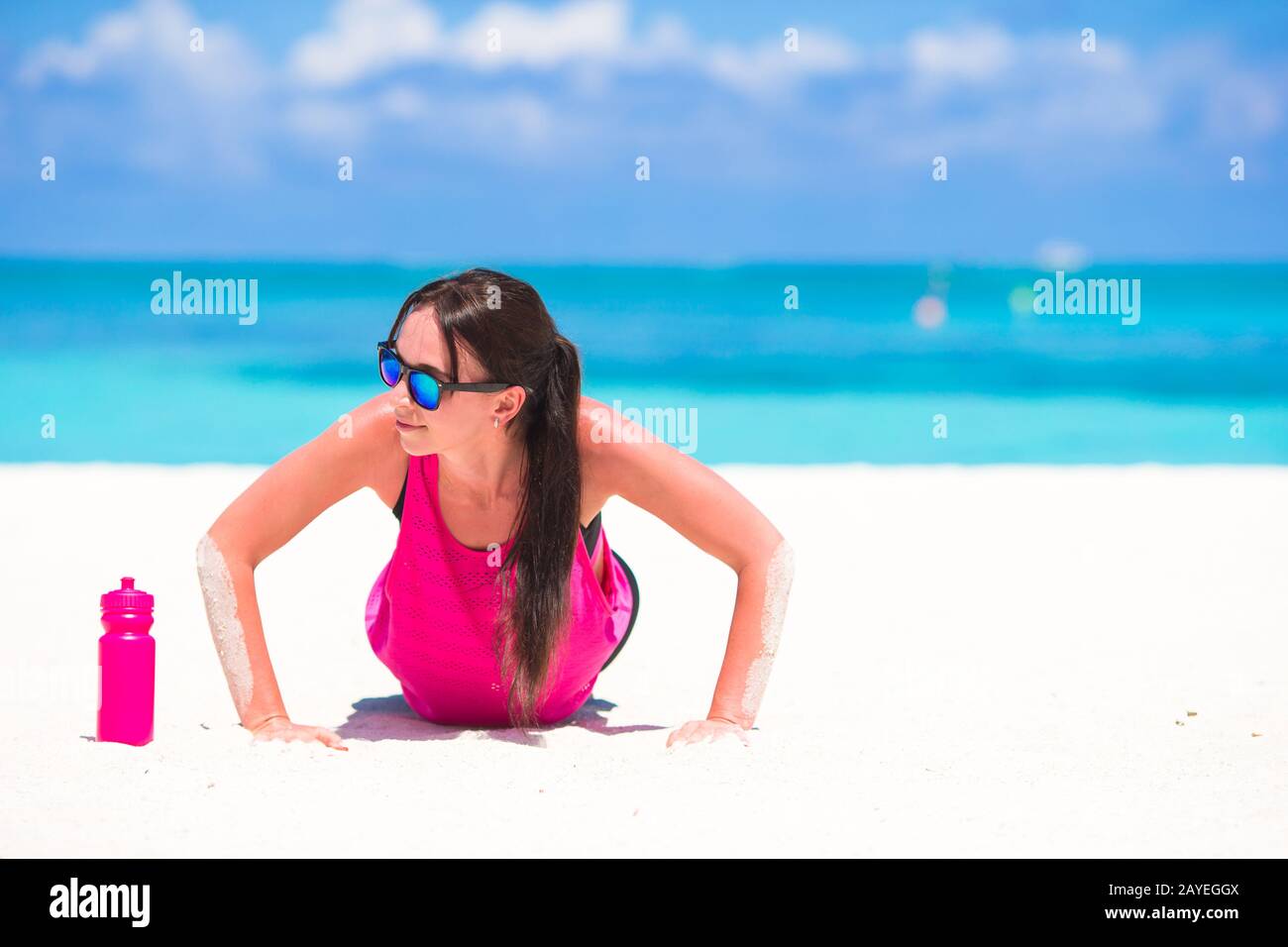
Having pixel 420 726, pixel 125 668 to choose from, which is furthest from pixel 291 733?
pixel 420 726

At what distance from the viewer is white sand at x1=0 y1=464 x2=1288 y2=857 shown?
235cm

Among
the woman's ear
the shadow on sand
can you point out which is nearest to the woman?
the woman's ear

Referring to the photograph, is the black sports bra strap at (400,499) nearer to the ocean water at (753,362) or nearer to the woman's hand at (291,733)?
the woman's hand at (291,733)

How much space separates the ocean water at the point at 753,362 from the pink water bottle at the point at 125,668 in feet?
26.7

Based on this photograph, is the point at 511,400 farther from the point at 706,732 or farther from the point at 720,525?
the point at 706,732

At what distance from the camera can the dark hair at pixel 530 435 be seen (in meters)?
2.76

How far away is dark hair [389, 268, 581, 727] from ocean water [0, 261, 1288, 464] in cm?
781

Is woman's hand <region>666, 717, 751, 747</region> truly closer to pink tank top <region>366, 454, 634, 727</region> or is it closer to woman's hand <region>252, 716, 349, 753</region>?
pink tank top <region>366, 454, 634, 727</region>

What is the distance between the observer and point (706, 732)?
9.50ft

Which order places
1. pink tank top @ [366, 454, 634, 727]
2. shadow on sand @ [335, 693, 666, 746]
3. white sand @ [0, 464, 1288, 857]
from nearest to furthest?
white sand @ [0, 464, 1288, 857] → pink tank top @ [366, 454, 634, 727] → shadow on sand @ [335, 693, 666, 746]

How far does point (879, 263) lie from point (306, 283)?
11169 millimetres
